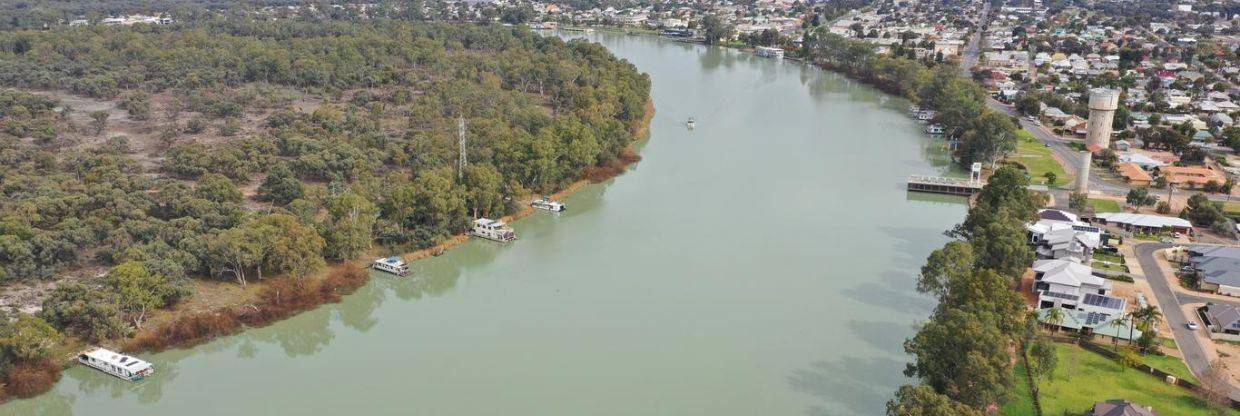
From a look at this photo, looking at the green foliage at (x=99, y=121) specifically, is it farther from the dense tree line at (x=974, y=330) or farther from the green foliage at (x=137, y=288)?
the dense tree line at (x=974, y=330)

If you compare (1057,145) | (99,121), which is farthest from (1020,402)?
(99,121)

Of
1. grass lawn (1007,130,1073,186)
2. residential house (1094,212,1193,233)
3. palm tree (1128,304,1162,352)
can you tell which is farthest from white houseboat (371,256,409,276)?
→ grass lawn (1007,130,1073,186)

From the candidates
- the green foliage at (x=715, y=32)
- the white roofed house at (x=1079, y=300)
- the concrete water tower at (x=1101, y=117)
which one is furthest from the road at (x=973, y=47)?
the white roofed house at (x=1079, y=300)

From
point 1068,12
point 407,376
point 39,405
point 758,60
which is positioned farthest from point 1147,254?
point 1068,12

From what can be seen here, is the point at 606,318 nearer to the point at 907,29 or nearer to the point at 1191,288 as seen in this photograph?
the point at 1191,288

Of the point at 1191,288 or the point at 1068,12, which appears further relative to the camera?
the point at 1068,12

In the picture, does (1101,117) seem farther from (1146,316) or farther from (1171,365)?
(1171,365)
